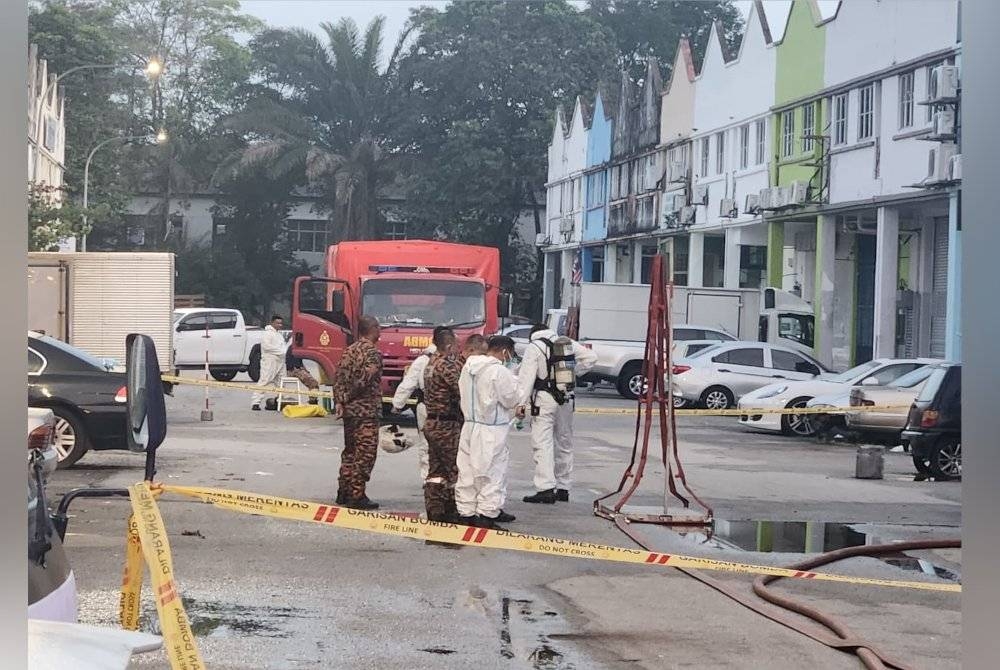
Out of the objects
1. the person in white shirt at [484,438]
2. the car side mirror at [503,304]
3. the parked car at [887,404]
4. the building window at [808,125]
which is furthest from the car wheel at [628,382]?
the person in white shirt at [484,438]

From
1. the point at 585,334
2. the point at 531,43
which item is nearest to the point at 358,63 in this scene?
the point at 531,43

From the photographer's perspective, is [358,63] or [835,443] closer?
[835,443]

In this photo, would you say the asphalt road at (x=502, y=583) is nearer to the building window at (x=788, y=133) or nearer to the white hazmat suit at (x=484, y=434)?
the white hazmat suit at (x=484, y=434)

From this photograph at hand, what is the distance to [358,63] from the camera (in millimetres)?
57406

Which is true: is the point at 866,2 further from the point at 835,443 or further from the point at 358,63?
the point at 358,63

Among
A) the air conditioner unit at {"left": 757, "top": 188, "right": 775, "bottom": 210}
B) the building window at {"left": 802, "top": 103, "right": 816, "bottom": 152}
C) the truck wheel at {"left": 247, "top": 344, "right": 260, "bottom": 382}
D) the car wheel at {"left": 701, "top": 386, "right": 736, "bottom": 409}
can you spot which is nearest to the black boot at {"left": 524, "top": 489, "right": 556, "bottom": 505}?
the car wheel at {"left": 701, "top": 386, "right": 736, "bottom": 409}

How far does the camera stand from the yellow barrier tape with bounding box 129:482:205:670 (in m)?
5.66

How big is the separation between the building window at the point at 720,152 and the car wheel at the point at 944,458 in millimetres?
24717

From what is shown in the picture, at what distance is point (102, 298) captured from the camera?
24.5 metres

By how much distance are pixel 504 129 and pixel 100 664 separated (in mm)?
60017

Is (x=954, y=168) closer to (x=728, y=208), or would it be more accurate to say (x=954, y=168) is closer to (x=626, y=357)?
(x=626, y=357)

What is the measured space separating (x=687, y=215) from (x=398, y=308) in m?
20.5

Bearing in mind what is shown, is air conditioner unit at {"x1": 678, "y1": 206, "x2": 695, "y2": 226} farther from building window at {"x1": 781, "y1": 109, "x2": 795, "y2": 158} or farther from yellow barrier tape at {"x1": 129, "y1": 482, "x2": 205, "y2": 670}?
yellow barrier tape at {"x1": 129, "y1": 482, "x2": 205, "y2": 670}

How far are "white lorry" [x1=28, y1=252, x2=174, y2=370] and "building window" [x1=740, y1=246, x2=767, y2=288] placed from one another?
19.8 m
